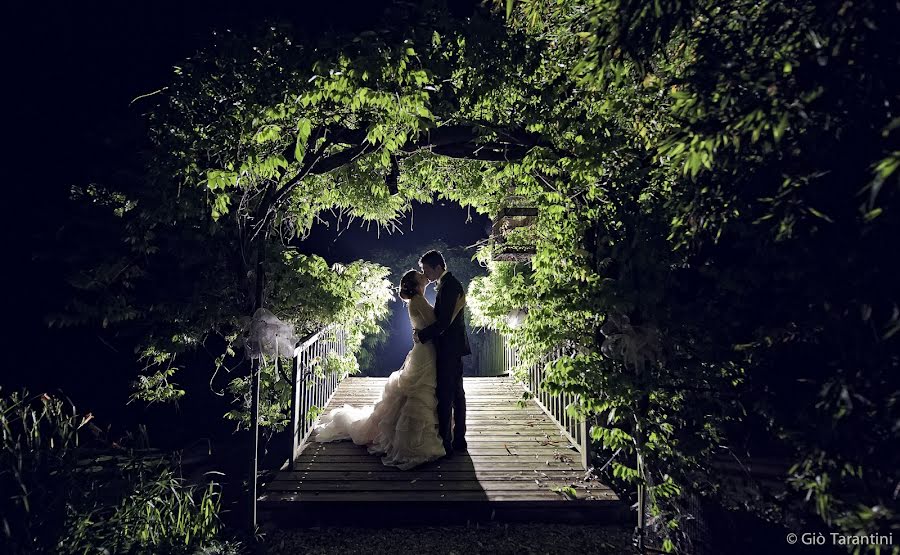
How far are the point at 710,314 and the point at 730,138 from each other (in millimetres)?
1184

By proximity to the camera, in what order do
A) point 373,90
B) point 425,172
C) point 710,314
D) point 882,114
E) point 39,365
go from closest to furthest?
1. point 882,114
2. point 710,314
3. point 373,90
4. point 425,172
5. point 39,365

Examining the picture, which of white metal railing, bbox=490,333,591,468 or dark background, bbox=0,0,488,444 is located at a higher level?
dark background, bbox=0,0,488,444

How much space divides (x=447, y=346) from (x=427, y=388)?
Result: 1.62 ft

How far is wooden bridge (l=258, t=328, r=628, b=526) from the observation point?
3398 millimetres

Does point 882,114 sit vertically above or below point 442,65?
below

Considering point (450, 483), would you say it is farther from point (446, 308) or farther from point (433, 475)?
point (446, 308)

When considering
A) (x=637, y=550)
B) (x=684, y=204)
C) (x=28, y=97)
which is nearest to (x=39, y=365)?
(x=28, y=97)

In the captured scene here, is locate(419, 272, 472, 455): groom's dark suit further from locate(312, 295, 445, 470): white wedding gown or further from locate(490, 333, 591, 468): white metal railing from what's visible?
locate(490, 333, 591, 468): white metal railing

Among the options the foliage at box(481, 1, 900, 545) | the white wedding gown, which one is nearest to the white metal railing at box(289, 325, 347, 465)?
the white wedding gown

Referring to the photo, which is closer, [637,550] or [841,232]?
[841,232]

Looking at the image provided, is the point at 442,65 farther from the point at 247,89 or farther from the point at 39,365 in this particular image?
the point at 39,365

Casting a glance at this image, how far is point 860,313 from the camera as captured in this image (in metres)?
1.45

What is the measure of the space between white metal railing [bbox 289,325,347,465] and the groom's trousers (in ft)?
4.50

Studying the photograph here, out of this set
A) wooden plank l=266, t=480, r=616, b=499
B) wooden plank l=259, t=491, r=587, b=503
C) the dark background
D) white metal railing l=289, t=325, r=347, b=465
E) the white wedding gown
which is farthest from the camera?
the dark background
